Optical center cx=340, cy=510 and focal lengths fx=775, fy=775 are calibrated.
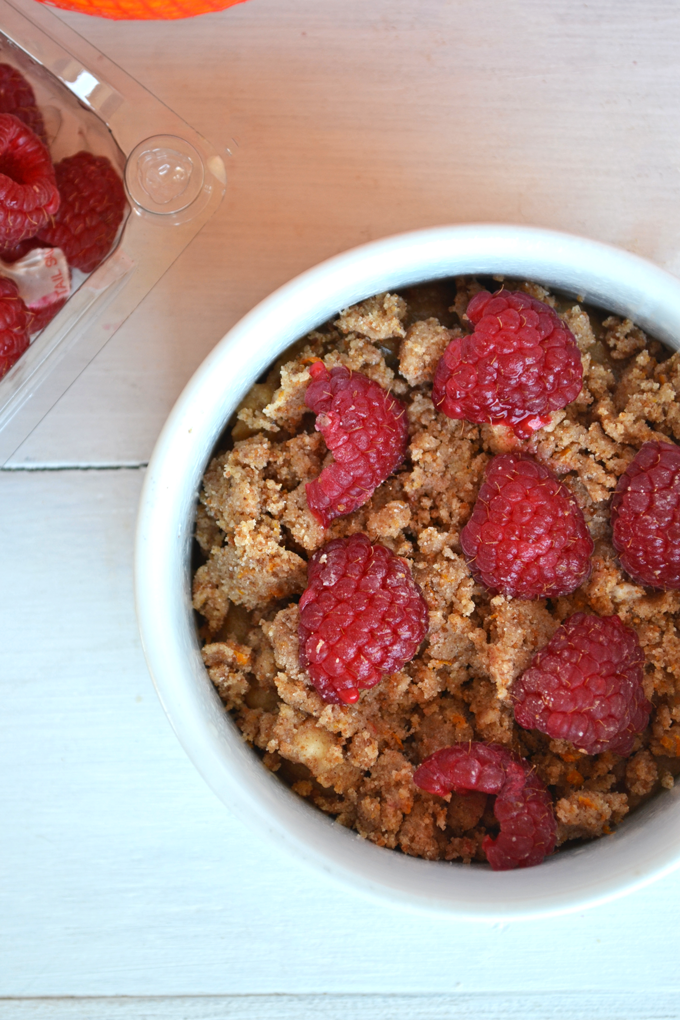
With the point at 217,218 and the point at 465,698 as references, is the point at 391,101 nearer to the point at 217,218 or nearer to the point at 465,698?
the point at 217,218

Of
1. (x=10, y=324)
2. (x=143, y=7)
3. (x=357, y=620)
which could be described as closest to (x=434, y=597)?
(x=357, y=620)

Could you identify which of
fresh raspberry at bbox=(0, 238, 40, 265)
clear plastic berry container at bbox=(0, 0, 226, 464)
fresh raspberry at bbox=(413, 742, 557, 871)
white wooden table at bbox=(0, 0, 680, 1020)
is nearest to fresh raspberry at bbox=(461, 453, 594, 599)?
fresh raspberry at bbox=(413, 742, 557, 871)

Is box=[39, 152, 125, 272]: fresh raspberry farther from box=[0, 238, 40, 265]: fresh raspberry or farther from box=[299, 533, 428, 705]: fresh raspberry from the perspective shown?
box=[299, 533, 428, 705]: fresh raspberry

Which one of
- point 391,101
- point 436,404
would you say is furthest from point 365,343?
point 391,101

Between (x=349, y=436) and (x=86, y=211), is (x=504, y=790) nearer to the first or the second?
(x=349, y=436)

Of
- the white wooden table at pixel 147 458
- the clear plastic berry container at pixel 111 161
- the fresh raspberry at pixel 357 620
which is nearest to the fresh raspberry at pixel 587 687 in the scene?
the fresh raspberry at pixel 357 620

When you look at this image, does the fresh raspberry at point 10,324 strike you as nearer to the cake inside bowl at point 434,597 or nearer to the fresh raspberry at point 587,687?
the cake inside bowl at point 434,597
